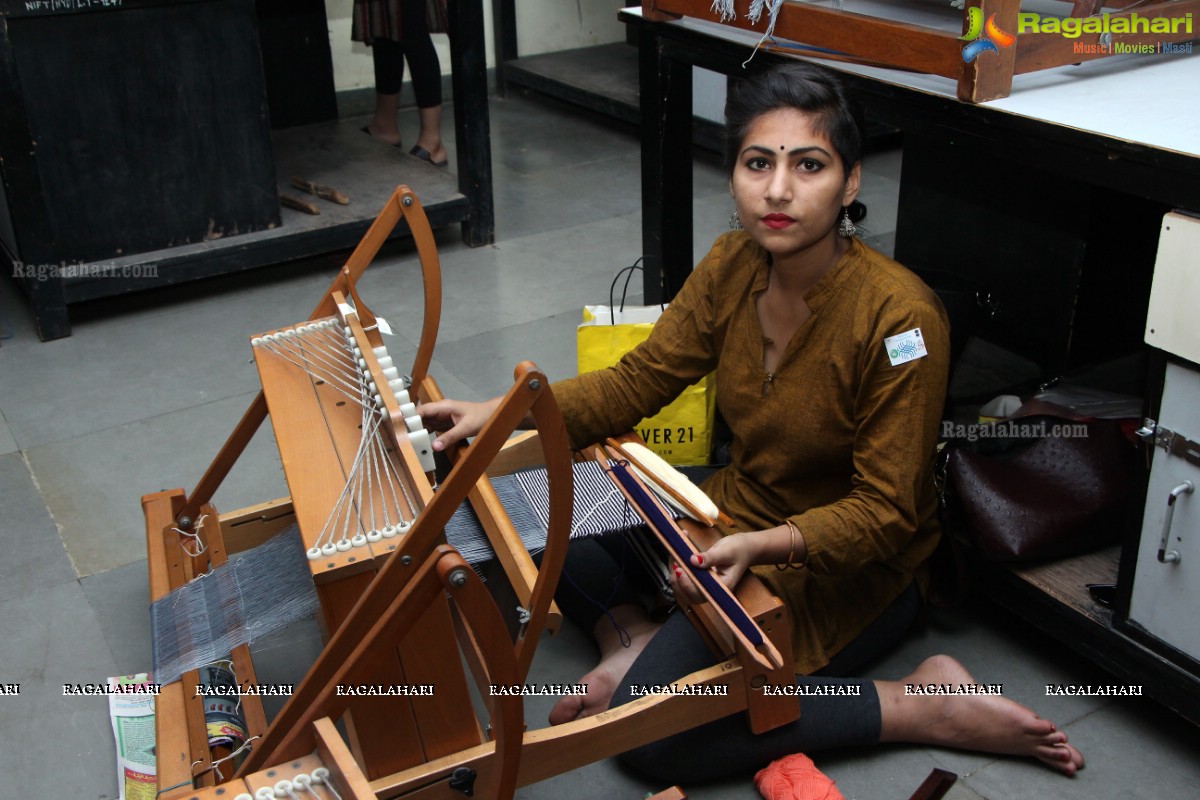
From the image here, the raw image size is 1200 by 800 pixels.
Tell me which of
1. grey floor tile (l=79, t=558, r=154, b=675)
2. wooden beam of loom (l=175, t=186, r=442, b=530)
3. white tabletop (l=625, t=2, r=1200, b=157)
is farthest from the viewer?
grey floor tile (l=79, t=558, r=154, b=675)

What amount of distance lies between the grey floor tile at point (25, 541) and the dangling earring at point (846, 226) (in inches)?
76.2

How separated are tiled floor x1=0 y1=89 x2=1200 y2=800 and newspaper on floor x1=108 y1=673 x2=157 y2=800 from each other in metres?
0.06

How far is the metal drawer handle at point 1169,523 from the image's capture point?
1.93 meters

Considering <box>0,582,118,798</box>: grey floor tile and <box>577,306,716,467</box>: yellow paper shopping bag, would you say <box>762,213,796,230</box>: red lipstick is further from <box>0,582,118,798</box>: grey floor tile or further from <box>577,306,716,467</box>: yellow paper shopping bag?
<box>0,582,118,798</box>: grey floor tile

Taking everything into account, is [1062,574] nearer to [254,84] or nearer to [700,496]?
[700,496]

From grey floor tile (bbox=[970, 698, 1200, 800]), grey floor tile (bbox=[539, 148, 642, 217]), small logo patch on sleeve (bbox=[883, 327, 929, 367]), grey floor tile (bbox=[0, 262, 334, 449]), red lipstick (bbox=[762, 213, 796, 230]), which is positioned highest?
red lipstick (bbox=[762, 213, 796, 230])

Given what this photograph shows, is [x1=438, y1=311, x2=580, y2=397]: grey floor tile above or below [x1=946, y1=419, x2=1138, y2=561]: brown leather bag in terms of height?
below

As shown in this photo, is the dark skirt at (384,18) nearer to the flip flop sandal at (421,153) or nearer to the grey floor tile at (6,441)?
the flip flop sandal at (421,153)

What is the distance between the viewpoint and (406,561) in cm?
158

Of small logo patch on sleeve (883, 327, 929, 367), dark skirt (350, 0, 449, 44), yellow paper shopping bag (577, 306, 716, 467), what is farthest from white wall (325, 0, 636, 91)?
small logo patch on sleeve (883, 327, 929, 367)

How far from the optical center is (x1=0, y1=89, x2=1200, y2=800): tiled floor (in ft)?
7.04

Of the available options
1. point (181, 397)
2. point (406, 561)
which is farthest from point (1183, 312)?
point (181, 397)

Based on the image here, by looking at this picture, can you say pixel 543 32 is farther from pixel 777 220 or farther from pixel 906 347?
pixel 906 347

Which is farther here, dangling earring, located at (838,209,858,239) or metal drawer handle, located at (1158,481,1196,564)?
dangling earring, located at (838,209,858,239)
